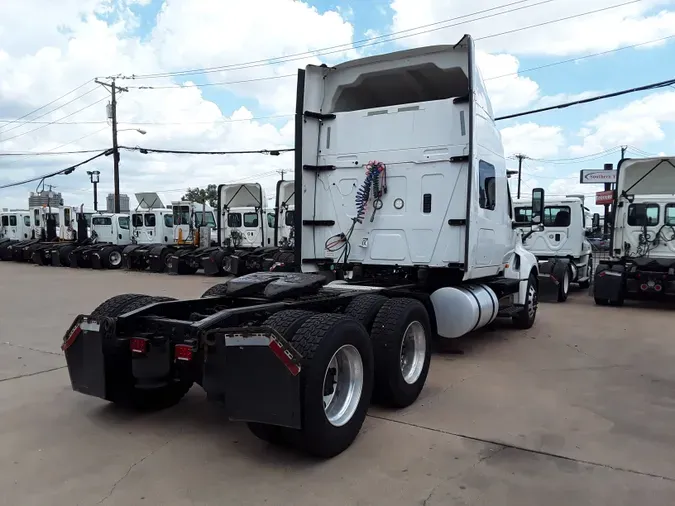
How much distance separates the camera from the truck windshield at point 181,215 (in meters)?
24.8

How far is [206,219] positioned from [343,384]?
71.5 ft

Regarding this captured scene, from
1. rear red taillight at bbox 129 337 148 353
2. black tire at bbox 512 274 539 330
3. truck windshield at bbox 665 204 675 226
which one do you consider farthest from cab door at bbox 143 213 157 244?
rear red taillight at bbox 129 337 148 353

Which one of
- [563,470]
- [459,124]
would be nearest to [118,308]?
[563,470]

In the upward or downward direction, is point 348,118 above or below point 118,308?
above

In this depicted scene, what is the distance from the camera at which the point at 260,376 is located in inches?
145

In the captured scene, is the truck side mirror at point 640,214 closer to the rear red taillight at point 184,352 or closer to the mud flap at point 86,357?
the rear red taillight at point 184,352

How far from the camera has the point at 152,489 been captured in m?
3.58

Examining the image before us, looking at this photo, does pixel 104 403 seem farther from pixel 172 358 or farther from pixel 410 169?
pixel 410 169

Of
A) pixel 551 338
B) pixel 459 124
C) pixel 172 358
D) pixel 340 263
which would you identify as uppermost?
pixel 459 124

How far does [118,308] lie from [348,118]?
12.7 feet

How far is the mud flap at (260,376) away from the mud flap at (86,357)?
Result: 4.00 feet

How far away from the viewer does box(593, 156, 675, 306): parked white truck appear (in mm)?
12297

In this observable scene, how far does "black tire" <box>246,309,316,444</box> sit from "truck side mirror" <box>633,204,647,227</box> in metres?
11.1

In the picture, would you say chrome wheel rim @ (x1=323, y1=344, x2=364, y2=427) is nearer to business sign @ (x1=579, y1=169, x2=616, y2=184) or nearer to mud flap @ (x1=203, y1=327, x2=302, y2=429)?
mud flap @ (x1=203, y1=327, x2=302, y2=429)
